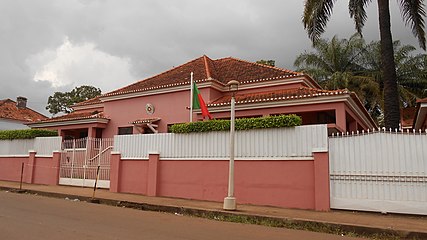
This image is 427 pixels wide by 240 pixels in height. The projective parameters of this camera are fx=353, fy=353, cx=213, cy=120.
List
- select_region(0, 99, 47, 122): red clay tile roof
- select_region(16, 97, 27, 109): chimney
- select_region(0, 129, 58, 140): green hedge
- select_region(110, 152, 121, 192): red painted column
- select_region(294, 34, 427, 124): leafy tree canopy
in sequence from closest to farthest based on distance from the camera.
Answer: select_region(110, 152, 121, 192): red painted column, select_region(0, 129, 58, 140): green hedge, select_region(294, 34, 427, 124): leafy tree canopy, select_region(0, 99, 47, 122): red clay tile roof, select_region(16, 97, 27, 109): chimney

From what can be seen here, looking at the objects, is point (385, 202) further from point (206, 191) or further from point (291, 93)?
point (291, 93)

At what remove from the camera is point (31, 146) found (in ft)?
56.2

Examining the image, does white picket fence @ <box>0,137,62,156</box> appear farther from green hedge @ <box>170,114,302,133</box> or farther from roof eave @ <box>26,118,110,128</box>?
green hedge @ <box>170,114,302,133</box>

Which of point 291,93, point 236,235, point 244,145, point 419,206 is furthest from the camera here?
point 291,93

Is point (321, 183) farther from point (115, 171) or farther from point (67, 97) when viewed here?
point (67, 97)

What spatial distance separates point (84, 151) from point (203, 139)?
6328 millimetres

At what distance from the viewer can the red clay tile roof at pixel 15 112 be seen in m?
33.1

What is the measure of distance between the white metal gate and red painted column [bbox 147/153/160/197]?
2550 mm

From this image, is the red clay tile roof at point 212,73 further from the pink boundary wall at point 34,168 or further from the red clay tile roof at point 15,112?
the red clay tile roof at point 15,112

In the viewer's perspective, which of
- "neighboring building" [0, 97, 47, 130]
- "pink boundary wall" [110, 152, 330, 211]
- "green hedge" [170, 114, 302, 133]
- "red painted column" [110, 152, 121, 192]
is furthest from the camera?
"neighboring building" [0, 97, 47, 130]

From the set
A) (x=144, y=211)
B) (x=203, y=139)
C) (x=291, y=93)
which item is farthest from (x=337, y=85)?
(x=144, y=211)

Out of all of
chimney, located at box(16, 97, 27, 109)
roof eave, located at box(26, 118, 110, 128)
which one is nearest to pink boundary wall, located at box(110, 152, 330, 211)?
roof eave, located at box(26, 118, 110, 128)

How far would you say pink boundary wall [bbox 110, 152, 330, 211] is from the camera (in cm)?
976

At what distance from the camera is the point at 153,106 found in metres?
18.1
